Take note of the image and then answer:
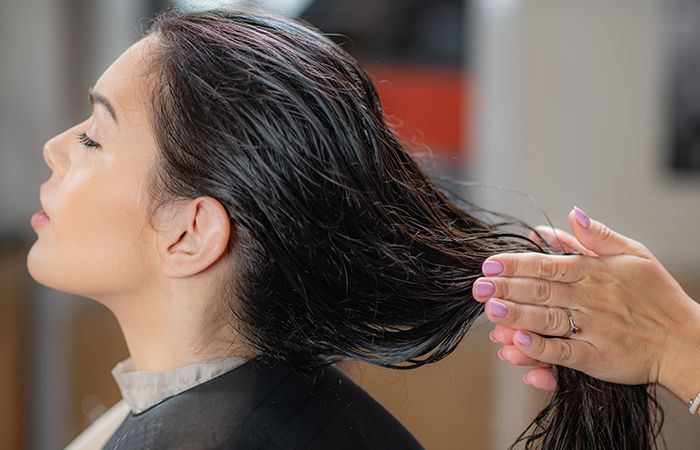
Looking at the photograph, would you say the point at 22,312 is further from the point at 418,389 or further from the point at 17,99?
the point at 418,389

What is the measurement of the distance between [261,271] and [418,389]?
209 cm

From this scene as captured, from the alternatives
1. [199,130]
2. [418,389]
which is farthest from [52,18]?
[199,130]

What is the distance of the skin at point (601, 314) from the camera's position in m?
0.92

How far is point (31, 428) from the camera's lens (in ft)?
9.03

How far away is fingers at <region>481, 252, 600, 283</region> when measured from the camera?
914 mm

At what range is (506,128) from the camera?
9.73 feet

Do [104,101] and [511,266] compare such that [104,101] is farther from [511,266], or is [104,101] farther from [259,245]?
[511,266]

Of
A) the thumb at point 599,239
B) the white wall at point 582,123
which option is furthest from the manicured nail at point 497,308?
the white wall at point 582,123

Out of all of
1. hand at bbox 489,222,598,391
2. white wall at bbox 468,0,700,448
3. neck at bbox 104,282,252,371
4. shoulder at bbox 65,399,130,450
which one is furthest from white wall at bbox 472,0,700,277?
neck at bbox 104,282,252,371

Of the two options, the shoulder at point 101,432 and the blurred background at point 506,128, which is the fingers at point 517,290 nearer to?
the shoulder at point 101,432

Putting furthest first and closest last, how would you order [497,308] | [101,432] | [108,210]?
[101,432] < [108,210] < [497,308]

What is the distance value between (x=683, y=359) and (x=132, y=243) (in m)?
0.64

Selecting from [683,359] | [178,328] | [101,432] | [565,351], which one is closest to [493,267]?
[565,351]

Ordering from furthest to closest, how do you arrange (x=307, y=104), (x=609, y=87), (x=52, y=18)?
(x=609, y=87) < (x=52, y=18) < (x=307, y=104)
